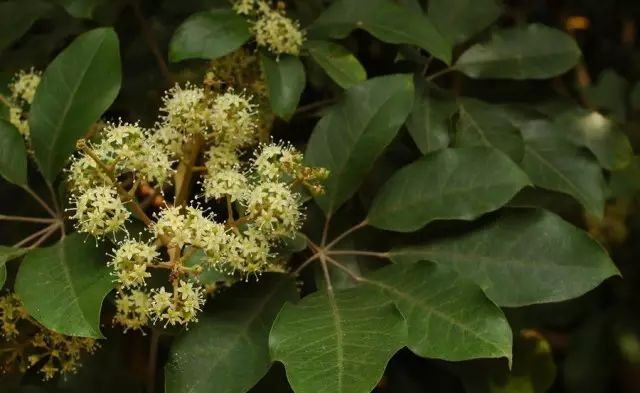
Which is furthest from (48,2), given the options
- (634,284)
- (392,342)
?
(634,284)

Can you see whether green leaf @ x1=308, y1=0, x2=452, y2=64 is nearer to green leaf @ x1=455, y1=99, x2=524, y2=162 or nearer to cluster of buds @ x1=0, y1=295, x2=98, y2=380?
green leaf @ x1=455, y1=99, x2=524, y2=162

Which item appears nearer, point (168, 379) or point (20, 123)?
point (168, 379)

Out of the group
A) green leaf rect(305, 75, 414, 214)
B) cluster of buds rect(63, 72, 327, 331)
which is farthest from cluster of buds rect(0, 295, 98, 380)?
green leaf rect(305, 75, 414, 214)

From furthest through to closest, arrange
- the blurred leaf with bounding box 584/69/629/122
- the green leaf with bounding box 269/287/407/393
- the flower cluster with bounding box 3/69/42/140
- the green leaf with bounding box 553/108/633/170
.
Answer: the blurred leaf with bounding box 584/69/629/122
the green leaf with bounding box 553/108/633/170
the flower cluster with bounding box 3/69/42/140
the green leaf with bounding box 269/287/407/393

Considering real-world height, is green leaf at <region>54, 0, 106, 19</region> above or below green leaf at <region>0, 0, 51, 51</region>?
above

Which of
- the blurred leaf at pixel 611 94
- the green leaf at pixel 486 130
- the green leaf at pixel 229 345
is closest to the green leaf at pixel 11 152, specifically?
the green leaf at pixel 229 345

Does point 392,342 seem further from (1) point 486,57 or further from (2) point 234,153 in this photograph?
(1) point 486,57

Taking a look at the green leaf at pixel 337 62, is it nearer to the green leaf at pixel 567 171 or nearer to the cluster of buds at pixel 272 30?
the cluster of buds at pixel 272 30
